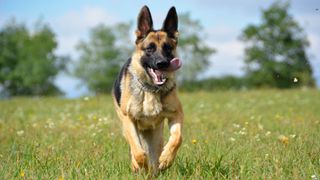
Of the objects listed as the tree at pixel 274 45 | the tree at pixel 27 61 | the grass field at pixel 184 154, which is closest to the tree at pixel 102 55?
the tree at pixel 27 61

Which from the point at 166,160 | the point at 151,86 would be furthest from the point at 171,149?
the point at 151,86

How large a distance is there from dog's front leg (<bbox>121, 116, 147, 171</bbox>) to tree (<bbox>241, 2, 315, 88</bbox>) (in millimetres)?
62308

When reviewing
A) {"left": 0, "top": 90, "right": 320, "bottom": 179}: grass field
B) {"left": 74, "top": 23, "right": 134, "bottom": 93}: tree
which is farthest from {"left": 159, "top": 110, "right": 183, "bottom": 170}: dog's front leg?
{"left": 74, "top": 23, "right": 134, "bottom": 93}: tree

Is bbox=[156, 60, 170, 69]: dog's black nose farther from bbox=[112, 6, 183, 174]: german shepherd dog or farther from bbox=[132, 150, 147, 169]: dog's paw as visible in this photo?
bbox=[132, 150, 147, 169]: dog's paw

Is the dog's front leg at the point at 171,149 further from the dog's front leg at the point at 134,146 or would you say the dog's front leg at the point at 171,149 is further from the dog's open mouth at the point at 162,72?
the dog's open mouth at the point at 162,72

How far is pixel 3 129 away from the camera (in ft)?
35.9

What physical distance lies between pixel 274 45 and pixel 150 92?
224 ft

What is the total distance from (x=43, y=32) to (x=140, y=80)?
7991 cm

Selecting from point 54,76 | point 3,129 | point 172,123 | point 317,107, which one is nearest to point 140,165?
point 172,123

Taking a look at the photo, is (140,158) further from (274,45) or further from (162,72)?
(274,45)

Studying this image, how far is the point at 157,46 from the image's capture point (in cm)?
744

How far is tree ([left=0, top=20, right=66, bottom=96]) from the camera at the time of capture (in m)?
→ 78.8

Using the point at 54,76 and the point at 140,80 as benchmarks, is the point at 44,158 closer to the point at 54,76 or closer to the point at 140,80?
the point at 140,80

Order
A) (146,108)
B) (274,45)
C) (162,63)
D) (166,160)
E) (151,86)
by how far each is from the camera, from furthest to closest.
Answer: (274,45), (151,86), (162,63), (146,108), (166,160)
